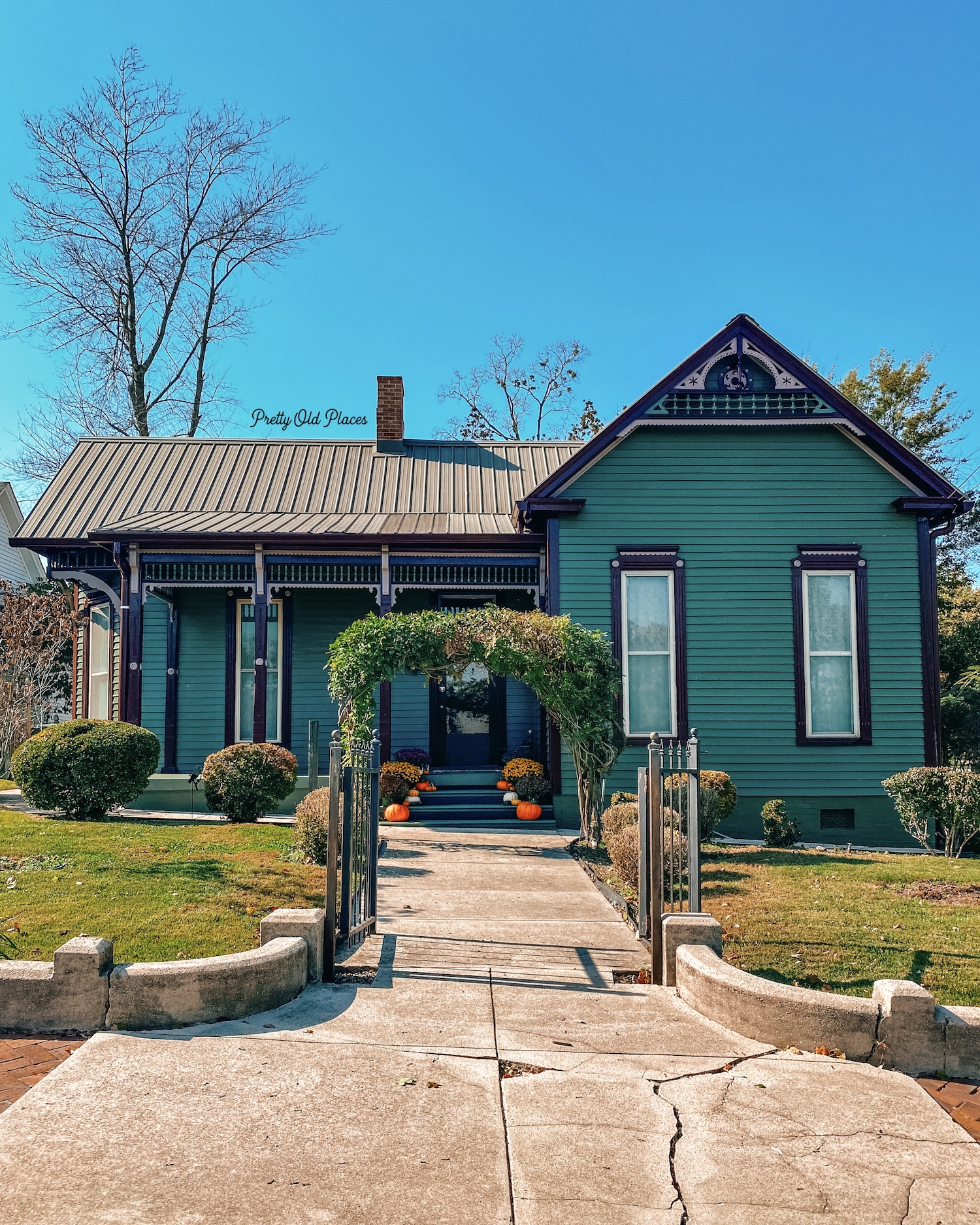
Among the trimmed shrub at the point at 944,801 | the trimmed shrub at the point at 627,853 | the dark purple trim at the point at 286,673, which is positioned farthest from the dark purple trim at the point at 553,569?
the trimmed shrub at the point at 627,853

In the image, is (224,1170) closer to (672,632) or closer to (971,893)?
(971,893)

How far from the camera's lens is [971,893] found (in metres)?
8.56

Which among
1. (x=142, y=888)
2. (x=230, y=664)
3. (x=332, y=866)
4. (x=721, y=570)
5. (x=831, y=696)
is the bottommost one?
(x=142, y=888)

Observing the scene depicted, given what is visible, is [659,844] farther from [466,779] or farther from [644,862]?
[466,779]

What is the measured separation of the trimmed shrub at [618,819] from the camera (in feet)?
29.7

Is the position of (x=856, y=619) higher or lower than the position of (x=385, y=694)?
higher

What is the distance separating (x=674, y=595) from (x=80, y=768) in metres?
8.02

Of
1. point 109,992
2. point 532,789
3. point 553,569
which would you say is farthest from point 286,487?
point 109,992

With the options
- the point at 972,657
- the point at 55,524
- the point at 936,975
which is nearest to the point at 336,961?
the point at 936,975

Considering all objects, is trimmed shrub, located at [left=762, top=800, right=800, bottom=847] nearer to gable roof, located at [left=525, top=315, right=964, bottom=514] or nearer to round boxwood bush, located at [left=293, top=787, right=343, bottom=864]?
gable roof, located at [left=525, top=315, right=964, bottom=514]

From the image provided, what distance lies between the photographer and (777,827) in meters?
12.1

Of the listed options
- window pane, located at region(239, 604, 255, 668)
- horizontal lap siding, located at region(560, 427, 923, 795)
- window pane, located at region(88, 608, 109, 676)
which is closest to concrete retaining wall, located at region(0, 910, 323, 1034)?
horizontal lap siding, located at region(560, 427, 923, 795)

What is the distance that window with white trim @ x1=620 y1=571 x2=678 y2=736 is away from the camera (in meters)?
13.5

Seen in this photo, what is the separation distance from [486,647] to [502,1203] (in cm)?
825
